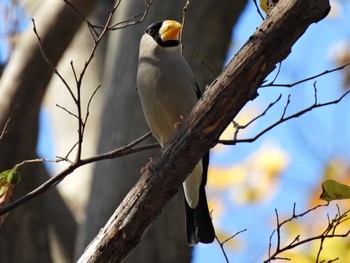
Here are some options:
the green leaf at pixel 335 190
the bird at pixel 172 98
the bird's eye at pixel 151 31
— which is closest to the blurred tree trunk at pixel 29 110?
the bird's eye at pixel 151 31

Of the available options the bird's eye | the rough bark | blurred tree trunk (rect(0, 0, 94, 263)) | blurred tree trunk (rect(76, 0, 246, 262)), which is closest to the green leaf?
the rough bark

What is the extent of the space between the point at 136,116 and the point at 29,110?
2.07 ft

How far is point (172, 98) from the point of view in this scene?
3.33m

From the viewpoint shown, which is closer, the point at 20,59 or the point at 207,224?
the point at 207,224

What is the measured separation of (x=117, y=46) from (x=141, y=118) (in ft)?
1.85

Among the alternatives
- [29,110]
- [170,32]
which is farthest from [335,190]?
[29,110]

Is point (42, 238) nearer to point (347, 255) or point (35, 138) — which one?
point (35, 138)

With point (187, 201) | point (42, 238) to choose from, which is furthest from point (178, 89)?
point (42, 238)

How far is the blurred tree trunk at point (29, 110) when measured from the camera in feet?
13.8

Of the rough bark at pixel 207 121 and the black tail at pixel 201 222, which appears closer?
the rough bark at pixel 207 121

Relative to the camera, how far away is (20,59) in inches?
168

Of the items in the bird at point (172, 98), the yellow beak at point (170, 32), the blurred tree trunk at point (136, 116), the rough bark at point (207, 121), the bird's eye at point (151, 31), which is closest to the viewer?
the rough bark at point (207, 121)

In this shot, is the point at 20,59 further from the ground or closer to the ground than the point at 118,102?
further from the ground

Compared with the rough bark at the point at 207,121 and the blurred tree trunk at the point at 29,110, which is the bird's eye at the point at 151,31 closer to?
the blurred tree trunk at the point at 29,110
